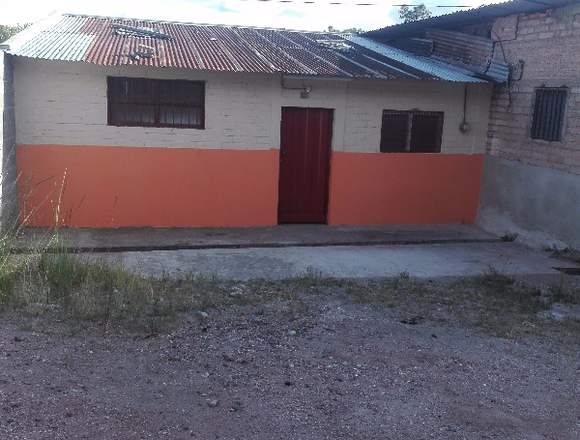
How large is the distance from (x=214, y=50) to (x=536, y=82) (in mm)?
5622

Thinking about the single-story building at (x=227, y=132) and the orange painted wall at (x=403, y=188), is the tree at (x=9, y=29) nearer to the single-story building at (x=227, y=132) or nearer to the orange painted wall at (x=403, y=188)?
the single-story building at (x=227, y=132)

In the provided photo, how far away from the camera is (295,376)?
4867 millimetres

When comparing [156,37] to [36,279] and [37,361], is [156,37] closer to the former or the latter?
[36,279]

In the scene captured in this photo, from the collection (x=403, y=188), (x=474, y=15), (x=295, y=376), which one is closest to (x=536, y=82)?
(x=474, y=15)

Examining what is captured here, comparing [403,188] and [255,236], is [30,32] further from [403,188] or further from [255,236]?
[403,188]

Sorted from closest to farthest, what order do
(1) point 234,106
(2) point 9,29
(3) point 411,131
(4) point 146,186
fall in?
(4) point 146,186, (1) point 234,106, (3) point 411,131, (2) point 9,29

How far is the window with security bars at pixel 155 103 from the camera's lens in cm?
1007

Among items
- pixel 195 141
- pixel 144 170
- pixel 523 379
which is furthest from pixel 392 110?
pixel 523 379

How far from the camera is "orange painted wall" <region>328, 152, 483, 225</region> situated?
36.9 feet

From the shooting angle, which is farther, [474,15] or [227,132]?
[474,15]

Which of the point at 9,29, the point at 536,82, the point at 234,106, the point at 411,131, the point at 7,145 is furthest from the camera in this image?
the point at 9,29

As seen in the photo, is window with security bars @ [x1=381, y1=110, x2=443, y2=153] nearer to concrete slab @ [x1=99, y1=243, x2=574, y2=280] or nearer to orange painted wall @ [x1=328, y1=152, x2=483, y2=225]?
orange painted wall @ [x1=328, y1=152, x2=483, y2=225]

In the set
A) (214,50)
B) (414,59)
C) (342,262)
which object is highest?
(414,59)

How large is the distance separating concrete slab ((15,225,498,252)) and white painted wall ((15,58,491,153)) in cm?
147
